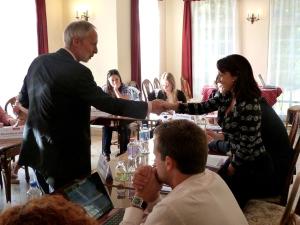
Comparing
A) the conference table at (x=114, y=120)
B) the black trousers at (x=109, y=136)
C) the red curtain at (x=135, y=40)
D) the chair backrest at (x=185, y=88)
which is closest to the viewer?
the conference table at (x=114, y=120)

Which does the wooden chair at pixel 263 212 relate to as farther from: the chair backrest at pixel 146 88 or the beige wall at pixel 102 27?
the beige wall at pixel 102 27

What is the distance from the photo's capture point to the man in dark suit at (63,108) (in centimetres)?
184

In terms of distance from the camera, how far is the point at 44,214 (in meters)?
0.63

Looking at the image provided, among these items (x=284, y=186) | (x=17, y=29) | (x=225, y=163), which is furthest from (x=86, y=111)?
(x=17, y=29)

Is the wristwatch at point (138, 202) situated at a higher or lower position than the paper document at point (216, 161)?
higher

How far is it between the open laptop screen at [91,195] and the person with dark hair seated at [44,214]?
0.64 metres

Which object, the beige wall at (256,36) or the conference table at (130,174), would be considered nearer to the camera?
the conference table at (130,174)

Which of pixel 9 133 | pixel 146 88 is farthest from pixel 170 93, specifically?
pixel 9 133

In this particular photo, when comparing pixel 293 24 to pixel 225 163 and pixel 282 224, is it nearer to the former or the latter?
pixel 225 163

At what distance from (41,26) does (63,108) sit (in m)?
3.54

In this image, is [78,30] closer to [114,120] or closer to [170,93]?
[114,120]

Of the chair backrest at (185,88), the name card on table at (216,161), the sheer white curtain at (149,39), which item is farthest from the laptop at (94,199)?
the chair backrest at (185,88)

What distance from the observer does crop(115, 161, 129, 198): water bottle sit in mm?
1735

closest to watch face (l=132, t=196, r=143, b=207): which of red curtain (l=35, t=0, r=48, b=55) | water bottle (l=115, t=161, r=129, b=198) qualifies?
water bottle (l=115, t=161, r=129, b=198)
